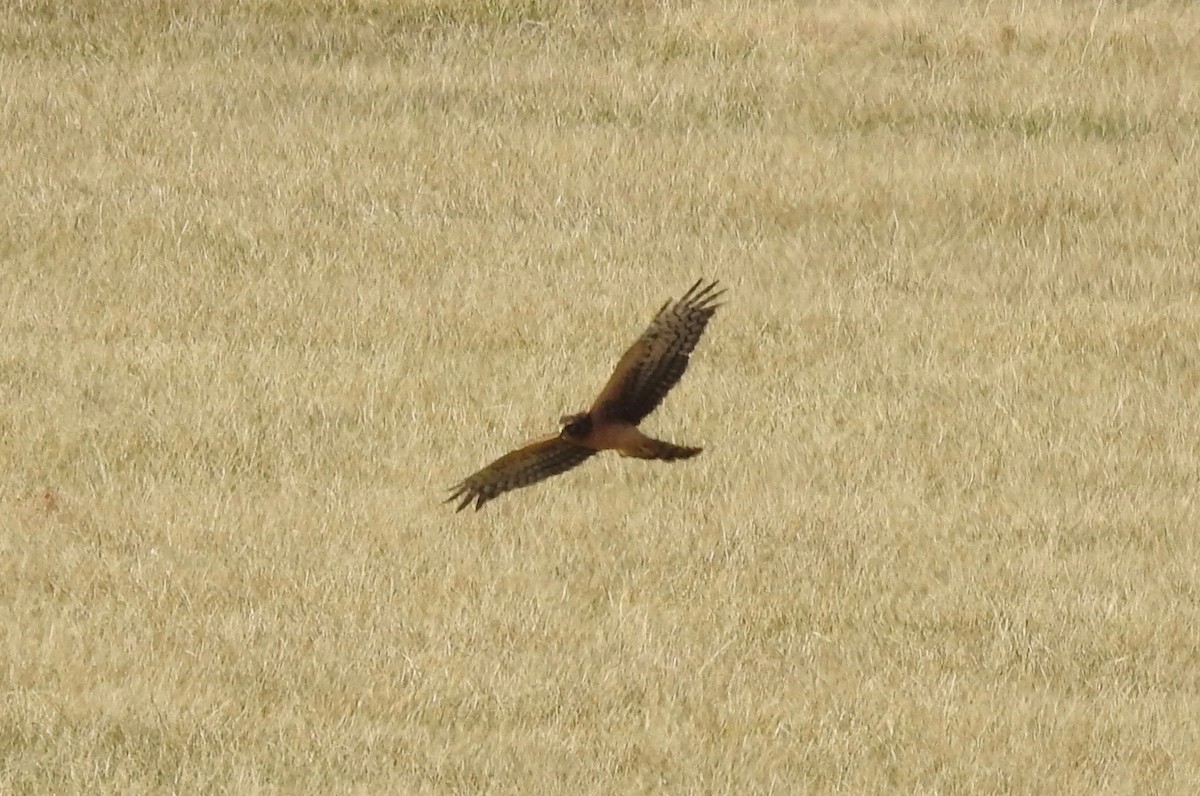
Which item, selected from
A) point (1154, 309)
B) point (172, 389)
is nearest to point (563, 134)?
point (1154, 309)

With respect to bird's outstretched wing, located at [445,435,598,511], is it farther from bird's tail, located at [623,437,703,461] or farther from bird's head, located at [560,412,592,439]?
bird's tail, located at [623,437,703,461]

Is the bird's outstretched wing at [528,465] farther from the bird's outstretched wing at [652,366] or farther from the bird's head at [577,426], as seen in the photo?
the bird's outstretched wing at [652,366]

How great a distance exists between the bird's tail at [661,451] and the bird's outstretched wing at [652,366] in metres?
0.13

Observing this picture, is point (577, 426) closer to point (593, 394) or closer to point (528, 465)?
point (528, 465)

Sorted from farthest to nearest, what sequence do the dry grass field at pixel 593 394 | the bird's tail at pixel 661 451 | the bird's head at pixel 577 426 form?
the dry grass field at pixel 593 394
the bird's head at pixel 577 426
the bird's tail at pixel 661 451

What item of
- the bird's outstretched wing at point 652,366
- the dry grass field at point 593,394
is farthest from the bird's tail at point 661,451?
the dry grass field at point 593,394

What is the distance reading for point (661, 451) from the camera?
238 inches

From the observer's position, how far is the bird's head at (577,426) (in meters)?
6.19

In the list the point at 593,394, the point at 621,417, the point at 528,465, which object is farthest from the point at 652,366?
the point at 593,394

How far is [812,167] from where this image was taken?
550 inches

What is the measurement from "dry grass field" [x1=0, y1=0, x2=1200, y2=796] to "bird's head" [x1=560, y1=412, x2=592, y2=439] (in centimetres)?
91

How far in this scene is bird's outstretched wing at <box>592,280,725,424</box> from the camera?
6262 millimetres

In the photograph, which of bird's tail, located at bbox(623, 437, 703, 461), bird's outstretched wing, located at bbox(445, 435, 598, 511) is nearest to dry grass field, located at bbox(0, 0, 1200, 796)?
bird's outstretched wing, located at bbox(445, 435, 598, 511)

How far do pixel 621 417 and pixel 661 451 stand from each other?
0.79 feet
